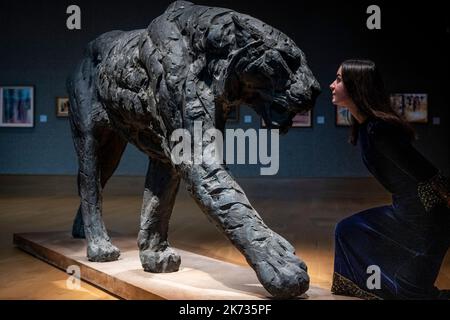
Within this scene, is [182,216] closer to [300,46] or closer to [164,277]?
[300,46]

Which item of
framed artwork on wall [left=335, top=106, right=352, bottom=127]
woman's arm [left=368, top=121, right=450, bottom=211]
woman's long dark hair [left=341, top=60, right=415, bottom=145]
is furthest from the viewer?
framed artwork on wall [left=335, top=106, right=352, bottom=127]

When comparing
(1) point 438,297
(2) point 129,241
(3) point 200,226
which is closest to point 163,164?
(2) point 129,241

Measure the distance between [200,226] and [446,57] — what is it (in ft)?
14.5

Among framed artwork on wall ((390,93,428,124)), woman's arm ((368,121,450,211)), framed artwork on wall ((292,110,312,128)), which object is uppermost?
framed artwork on wall ((390,93,428,124))

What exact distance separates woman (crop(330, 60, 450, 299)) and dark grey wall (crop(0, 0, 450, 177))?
5.26 meters

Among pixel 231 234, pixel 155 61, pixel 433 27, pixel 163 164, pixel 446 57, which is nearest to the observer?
pixel 231 234

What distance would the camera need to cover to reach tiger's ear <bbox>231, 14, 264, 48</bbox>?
273cm

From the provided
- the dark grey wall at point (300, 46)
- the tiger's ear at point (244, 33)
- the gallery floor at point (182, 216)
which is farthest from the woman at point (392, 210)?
the dark grey wall at point (300, 46)

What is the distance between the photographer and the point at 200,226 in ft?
20.8

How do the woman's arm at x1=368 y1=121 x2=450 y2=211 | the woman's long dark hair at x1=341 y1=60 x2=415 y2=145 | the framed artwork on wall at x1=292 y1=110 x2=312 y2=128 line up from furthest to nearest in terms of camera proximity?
the framed artwork on wall at x1=292 y1=110 x2=312 y2=128
the woman's long dark hair at x1=341 y1=60 x2=415 y2=145
the woman's arm at x1=368 y1=121 x2=450 y2=211

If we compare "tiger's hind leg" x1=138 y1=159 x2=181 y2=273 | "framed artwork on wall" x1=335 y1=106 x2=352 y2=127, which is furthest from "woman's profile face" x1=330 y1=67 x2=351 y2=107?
"framed artwork on wall" x1=335 y1=106 x2=352 y2=127

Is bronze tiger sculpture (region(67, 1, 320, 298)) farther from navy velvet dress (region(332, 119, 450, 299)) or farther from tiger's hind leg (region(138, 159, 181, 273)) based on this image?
navy velvet dress (region(332, 119, 450, 299))

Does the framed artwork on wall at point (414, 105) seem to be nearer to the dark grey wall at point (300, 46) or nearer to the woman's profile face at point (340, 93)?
the dark grey wall at point (300, 46)
